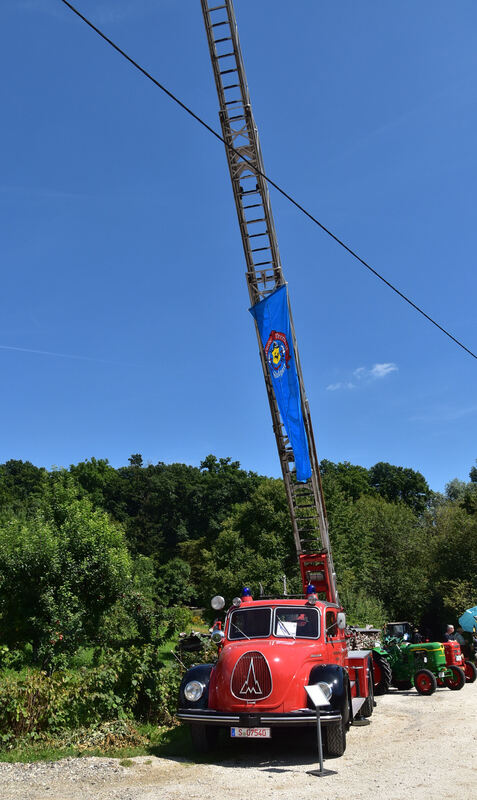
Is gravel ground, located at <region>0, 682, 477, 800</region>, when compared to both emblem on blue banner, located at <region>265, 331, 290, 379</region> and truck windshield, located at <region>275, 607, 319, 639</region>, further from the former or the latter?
emblem on blue banner, located at <region>265, 331, 290, 379</region>

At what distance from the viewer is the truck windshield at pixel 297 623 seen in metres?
10.1

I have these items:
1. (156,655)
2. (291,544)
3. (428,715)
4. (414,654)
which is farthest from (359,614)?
(156,655)

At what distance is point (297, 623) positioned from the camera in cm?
1030

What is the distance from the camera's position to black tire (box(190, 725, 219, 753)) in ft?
30.0

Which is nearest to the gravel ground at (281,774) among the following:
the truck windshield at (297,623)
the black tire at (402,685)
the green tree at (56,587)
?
the truck windshield at (297,623)

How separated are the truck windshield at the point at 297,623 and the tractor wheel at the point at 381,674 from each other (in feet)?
23.2

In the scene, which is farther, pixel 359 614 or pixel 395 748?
pixel 359 614

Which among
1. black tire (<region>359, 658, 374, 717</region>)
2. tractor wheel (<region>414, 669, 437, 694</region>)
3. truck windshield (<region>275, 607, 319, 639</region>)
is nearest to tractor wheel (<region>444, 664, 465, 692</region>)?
tractor wheel (<region>414, 669, 437, 694</region>)

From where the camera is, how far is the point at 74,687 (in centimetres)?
1055

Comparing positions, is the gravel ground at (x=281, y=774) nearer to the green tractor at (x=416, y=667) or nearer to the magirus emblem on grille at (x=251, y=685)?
the magirus emblem on grille at (x=251, y=685)

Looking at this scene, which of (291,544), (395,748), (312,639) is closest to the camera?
(395,748)

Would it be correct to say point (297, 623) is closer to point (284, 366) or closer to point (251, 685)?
point (251, 685)

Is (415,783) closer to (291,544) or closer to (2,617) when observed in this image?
(2,617)

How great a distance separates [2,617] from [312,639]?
14.0 meters
